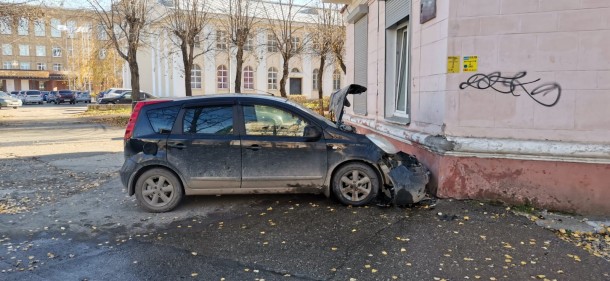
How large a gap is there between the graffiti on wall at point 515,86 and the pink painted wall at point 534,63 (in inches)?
2.2

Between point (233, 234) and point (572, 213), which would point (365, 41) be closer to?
point (572, 213)

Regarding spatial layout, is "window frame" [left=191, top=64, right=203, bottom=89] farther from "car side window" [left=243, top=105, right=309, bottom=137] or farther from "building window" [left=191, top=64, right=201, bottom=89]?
"car side window" [left=243, top=105, right=309, bottom=137]

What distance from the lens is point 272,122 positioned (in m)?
5.93

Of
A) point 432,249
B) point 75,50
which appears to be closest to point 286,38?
point 432,249

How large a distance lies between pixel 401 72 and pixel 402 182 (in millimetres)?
3643

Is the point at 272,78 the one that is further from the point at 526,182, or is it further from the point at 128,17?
the point at 526,182

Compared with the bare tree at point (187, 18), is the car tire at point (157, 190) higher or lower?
lower

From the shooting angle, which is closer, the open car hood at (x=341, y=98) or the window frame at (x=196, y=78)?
the open car hood at (x=341, y=98)

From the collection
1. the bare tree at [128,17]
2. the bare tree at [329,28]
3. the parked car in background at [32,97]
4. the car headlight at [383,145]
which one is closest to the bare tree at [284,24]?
the bare tree at [329,28]

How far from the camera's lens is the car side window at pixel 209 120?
5883 millimetres

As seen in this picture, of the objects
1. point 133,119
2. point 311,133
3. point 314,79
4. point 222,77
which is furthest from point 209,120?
point 314,79

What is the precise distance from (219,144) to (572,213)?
4695 mm

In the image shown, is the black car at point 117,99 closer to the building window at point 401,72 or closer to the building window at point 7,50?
the building window at point 401,72

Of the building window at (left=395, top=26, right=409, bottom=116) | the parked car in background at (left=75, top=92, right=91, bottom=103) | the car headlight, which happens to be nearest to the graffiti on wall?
the car headlight
